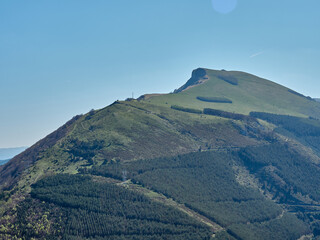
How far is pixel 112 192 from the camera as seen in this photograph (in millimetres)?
199875

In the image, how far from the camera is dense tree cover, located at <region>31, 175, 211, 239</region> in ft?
565

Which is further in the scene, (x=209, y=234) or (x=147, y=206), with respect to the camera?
(x=147, y=206)

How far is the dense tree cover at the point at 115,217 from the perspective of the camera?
565 ft

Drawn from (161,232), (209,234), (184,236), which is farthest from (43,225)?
(209,234)

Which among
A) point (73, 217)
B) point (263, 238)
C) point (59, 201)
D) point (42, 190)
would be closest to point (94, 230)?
point (73, 217)

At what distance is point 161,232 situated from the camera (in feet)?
581

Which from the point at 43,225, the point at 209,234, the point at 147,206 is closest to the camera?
the point at 43,225

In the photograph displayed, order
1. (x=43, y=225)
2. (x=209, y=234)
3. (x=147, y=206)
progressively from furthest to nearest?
(x=147, y=206) → (x=209, y=234) → (x=43, y=225)

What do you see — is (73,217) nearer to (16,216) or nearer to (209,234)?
(16,216)

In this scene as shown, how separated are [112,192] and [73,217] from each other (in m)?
29.1

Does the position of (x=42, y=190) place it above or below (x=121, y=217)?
above

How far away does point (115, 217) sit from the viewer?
18275 cm

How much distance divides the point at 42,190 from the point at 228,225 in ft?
343

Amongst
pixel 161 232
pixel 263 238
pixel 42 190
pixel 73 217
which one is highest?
pixel 42 190
